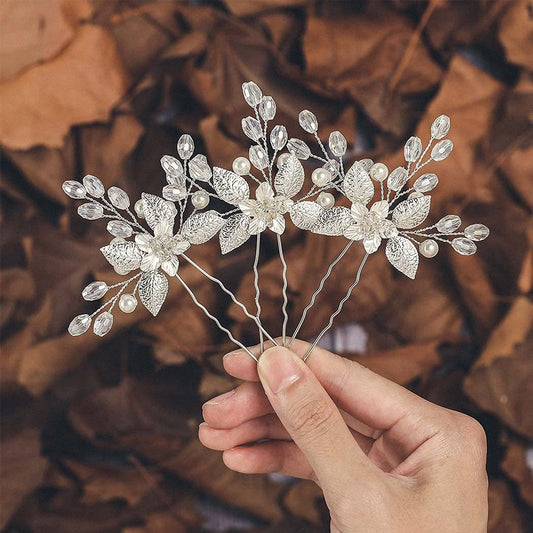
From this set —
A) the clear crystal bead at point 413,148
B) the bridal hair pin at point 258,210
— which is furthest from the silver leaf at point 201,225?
the clear crystal bead at point 413,148

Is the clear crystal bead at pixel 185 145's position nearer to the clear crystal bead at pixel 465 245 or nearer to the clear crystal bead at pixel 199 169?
the clear crystal bead at pixel 199 169

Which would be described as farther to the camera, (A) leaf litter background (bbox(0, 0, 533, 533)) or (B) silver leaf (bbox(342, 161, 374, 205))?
(A) leaf litter background (bbox(0, 0, 533, 533))

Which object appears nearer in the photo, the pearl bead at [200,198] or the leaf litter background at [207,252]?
the pearl bead at [200,198]

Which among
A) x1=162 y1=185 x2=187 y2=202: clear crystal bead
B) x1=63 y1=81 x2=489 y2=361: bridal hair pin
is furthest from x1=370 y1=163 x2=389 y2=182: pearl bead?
x1=162 y1=185 x2=187 y2=202: clear crystal bead

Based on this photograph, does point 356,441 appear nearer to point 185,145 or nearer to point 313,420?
point 313,420

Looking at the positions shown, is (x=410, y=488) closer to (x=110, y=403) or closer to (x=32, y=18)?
(x=110, y=403)

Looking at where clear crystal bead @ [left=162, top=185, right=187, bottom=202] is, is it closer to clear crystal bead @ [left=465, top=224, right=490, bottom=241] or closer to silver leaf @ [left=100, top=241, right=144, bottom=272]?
silver leaf @ [left=100, top=241, right=144, bottom=272]

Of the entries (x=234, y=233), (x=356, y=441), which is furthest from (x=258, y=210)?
(x=356, y=441)
